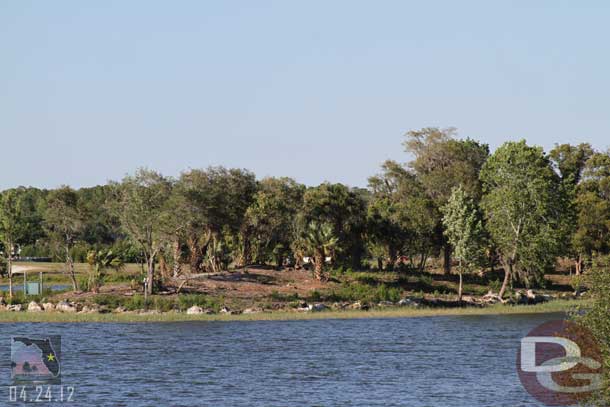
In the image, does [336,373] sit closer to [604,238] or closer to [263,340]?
[263,340]

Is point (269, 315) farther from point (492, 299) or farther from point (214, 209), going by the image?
point (492, 299)

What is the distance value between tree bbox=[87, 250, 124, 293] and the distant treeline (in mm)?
1412

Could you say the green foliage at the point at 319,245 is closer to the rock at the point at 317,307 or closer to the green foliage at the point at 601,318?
the rock at the point at 317,307

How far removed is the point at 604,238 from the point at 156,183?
49.4 m

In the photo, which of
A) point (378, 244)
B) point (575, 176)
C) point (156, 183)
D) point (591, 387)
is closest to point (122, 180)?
point (156, 183)

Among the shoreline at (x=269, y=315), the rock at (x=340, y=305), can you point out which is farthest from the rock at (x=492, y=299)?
the rock at (x=340, y=305)

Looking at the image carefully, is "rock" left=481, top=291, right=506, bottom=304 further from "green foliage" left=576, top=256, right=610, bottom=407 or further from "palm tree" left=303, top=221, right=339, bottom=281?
"green foliage" left=576, top=256, right=610, bottom=407

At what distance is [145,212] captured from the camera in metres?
71.2

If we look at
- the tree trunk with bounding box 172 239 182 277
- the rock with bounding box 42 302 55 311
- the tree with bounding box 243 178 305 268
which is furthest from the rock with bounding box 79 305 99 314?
the tree with bounding box 243 178 305 268

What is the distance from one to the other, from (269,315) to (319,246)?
44.3 ft

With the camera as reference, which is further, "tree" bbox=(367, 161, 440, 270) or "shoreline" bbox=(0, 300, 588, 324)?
"tree" bbox=(367, 161, 440, 270)

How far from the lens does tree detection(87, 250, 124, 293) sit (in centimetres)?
7162

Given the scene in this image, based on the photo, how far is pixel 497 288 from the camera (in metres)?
90.8

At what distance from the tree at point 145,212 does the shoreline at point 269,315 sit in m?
5.38
